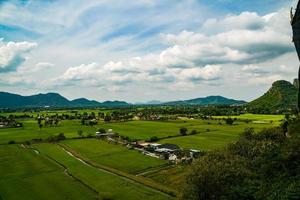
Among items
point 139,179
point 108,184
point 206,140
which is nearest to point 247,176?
point 108,184

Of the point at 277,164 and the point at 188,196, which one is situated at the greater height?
the point at 277,164

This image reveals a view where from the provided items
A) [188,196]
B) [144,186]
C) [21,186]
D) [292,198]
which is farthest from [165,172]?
[292,198]

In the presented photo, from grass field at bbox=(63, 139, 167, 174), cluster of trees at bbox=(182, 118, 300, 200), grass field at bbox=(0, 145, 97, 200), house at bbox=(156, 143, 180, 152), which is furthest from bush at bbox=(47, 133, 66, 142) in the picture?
cluster of trees at bbox=(182, 118, 300, 200)

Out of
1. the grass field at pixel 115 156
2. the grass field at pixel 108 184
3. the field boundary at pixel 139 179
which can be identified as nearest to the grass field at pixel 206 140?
the grass field at pixel 115 156

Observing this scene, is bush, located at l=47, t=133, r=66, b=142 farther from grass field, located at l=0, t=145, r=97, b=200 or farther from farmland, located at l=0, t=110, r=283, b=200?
grass field, located at l=0, t=145, r=97, b=200

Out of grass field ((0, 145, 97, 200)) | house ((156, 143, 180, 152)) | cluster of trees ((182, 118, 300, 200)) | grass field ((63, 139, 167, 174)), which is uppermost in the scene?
cluster of trees ((182, 118, 300, 200))

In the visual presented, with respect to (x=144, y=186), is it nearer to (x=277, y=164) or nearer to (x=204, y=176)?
(x=204, y=176)

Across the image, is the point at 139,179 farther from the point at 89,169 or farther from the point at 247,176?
the point at 247,176
